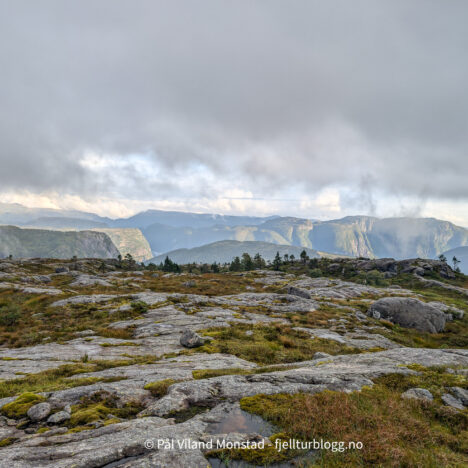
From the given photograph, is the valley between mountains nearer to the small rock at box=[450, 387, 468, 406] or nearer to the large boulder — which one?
the small rock at box=[450, 387, 468, 406]

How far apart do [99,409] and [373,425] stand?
11.0 metres

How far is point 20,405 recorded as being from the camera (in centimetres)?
1098

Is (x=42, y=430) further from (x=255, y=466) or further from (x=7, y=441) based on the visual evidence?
(x=255, y=466)

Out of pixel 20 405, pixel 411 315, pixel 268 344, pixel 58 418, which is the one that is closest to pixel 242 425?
pixel 58 418

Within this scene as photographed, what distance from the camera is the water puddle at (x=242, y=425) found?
875 cm

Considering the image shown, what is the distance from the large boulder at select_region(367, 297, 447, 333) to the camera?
46375 mm

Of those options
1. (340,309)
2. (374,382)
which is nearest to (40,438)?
(374,382)

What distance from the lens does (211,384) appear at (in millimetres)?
12719

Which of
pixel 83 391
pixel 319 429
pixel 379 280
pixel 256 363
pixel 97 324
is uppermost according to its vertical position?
pixel 319 429

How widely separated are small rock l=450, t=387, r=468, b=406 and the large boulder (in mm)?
40644

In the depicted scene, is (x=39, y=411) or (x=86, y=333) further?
(x=86, y=333)

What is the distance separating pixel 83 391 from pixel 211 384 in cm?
639

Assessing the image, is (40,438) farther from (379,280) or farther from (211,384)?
(379,280)

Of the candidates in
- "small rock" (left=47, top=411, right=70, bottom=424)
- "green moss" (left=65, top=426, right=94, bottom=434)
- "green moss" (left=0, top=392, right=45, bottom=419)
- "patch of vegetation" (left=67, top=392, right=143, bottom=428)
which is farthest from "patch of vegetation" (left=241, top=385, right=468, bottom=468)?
"green moss" (left=0, top=392, right=45, bottom=419)
